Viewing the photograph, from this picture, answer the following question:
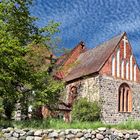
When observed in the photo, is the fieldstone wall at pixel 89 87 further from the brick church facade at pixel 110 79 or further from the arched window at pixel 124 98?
the arched window at pixel 124 98

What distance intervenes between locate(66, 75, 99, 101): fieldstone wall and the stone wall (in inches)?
628

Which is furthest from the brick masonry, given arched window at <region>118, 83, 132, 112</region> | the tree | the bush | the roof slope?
the tree

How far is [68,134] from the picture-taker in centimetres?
2119

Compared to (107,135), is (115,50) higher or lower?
higher

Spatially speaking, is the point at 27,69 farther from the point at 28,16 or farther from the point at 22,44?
the point at 28,16

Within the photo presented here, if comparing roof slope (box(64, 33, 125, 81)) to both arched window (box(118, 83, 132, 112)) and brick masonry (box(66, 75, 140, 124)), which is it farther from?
arched window (box(118, 83, 132, 112))

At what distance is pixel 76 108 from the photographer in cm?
3678

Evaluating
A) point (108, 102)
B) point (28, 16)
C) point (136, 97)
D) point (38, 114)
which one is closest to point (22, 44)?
point (28, 16)

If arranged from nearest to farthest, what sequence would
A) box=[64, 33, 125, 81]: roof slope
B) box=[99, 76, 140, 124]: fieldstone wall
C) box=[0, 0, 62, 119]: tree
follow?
box=[0, 0, 62, 119]: tree
box=[99, 76, 140, 124]: fieldstone wall
box=[64, 33, 125, 81]: roof slope

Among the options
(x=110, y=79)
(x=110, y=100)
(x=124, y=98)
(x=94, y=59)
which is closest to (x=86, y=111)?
(x=110, y=100)

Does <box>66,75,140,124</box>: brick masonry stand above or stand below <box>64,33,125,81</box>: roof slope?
below

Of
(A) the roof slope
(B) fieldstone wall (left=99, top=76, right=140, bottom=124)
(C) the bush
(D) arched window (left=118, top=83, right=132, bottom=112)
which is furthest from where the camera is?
(D) arched window (left=118, top=83, right=132, bottom=112)

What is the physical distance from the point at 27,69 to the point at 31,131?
3814 mm

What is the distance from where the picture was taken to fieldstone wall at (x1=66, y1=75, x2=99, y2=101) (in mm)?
38625
